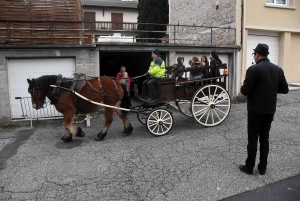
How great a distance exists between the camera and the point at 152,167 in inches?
184

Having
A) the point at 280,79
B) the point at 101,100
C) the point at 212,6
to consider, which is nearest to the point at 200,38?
the point at 212,6

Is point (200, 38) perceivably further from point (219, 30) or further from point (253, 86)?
point (253, 86)

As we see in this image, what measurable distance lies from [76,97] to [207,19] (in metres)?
10.0

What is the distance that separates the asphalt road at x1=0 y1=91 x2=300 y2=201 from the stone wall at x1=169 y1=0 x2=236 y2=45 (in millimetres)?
5972

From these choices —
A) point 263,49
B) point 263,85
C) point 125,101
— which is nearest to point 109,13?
point 125,101

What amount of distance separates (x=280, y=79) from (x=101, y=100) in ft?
13.2

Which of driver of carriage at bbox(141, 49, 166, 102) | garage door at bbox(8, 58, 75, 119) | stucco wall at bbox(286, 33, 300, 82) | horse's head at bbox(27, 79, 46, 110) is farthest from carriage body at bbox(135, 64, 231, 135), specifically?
stucco wall at bbox(286, 33, 300, 82)

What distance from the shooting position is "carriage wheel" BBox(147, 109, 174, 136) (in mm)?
6379

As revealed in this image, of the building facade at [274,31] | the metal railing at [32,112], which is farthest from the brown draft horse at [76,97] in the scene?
the building facade at [274,31]

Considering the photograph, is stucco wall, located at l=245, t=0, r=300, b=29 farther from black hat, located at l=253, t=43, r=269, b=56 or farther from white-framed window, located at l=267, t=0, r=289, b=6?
black hat, located at l=253, t=43, r=269, b=56

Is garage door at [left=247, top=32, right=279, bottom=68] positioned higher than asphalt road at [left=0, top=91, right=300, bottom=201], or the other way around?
garage door at [left=247, top=32, right=279, bottom=68]

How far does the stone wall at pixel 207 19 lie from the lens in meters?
11.7

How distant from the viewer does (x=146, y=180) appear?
4.19 metres

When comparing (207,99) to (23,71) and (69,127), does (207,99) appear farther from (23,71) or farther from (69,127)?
(23,71)
